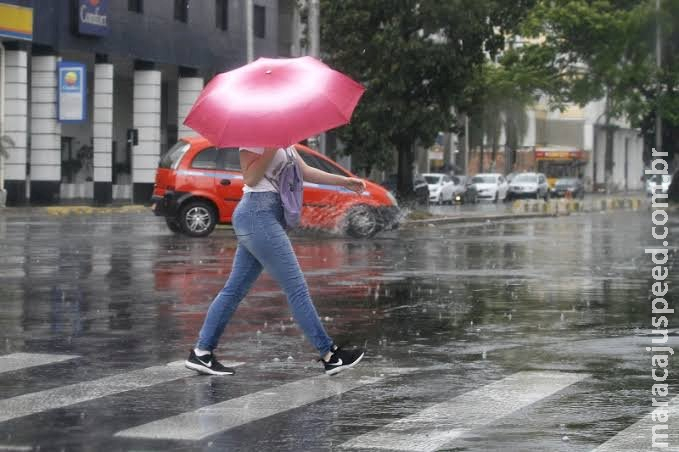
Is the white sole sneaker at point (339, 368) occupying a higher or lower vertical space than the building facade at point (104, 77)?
lower

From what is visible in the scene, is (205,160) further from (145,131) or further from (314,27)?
(145,131)

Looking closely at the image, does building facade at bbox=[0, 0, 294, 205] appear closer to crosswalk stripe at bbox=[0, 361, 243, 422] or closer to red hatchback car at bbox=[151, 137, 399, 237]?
red hatchback car at bbox=[151, 137, 399, 237]

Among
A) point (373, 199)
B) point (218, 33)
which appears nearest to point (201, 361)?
point (373, 199)

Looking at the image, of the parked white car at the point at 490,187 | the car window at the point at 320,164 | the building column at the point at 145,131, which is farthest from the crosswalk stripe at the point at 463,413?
the parked white car at the point at 490,187

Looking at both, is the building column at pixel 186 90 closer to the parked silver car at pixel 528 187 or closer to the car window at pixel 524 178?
the parked silver car at pixel 528 187

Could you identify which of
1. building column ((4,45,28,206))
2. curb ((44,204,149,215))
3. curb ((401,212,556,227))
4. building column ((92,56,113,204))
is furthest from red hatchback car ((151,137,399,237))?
building column ((92,56,113,204))

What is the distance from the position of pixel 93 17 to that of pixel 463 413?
1723 inches

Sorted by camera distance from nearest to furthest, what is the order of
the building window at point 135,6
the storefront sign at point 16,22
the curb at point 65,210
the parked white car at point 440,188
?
the curb at point 65,210, the storefront sign at point 16,22, the building window at point 135,6, the parked white car at point 440,188

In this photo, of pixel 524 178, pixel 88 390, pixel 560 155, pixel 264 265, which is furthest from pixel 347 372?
pixel 560 155

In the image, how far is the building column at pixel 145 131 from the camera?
55594mm

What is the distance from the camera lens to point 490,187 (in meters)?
77.0

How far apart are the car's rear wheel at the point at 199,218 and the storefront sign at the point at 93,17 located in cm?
2310

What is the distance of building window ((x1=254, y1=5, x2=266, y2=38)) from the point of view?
2426 inches

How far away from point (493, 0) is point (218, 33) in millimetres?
17977
